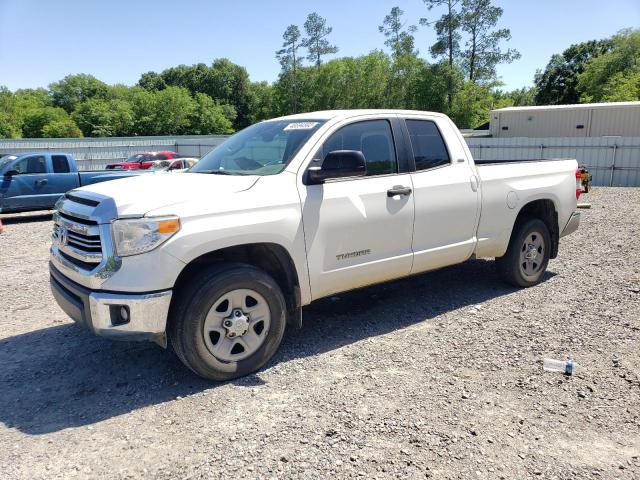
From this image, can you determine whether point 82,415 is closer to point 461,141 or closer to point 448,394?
point 448,394

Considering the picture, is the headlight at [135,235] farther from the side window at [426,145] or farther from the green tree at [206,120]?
the green tree at [206,120]

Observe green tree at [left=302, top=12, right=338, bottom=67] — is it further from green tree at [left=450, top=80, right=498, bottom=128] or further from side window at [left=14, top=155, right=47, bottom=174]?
side window at [left=14, top=155, right=47, bottom=174]

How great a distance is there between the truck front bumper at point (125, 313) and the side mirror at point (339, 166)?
1432mm

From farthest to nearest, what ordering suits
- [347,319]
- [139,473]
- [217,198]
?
[347,319]
[217,198]
[139,473]

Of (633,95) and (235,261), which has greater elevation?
(633,95)

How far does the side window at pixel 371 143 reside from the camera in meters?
4.41

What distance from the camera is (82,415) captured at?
134 inches

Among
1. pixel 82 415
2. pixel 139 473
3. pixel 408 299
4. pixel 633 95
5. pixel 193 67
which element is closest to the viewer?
pixel 139 473

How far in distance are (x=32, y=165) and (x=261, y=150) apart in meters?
10.9

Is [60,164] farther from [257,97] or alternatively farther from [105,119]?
[257,97]

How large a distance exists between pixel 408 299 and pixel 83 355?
3385 millimetres

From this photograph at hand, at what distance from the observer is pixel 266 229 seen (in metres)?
3.77

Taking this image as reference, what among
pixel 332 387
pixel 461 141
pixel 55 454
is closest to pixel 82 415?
pixel 55 454

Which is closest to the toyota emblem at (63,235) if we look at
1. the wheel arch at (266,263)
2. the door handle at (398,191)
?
the wheel arch at (266,263)
